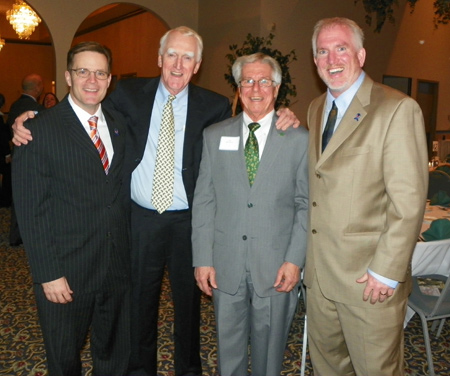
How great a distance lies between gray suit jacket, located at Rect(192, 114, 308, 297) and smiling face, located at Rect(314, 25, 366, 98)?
311 mm

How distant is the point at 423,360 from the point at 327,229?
1798 mm

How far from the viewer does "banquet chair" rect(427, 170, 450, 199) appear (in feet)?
16.4

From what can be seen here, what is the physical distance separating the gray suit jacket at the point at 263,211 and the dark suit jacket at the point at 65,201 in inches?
21.0

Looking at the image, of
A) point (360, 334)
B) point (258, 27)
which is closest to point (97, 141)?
point (360, 334)

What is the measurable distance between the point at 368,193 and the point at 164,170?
1.08m

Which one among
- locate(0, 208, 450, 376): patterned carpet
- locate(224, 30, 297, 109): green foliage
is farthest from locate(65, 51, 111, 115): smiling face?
locate(224, 30, 297, 109): green foliage

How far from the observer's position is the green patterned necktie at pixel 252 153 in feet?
7.41

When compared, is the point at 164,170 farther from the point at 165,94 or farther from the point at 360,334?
the point at 360,334

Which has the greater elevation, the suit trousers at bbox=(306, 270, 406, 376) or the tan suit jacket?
the tan suit jacket

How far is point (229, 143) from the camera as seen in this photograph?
230cm

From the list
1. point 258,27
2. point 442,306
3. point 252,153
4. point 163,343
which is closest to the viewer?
point 252,153

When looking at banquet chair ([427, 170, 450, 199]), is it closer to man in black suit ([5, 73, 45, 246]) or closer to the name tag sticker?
the name tag sticker

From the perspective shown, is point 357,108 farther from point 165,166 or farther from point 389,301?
point 165,166

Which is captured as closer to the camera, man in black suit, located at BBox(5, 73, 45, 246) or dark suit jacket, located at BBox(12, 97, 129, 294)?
dark suit jacket, located at BBox(12, 97, 129, 294)
